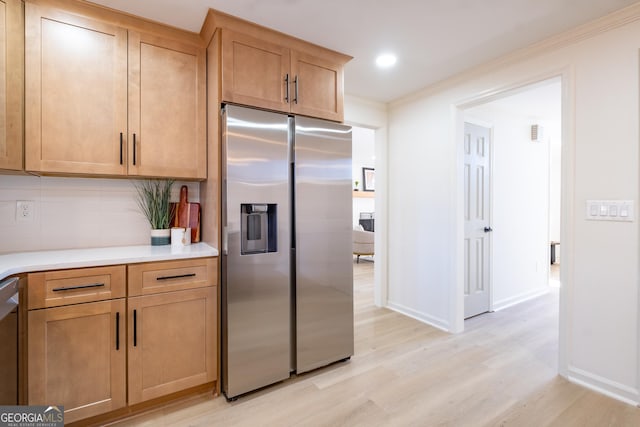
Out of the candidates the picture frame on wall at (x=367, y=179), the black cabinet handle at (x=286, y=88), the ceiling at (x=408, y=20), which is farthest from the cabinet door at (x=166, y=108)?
the picture frame on wall at (x=367, y=179)

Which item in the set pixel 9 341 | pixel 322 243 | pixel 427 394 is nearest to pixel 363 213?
pixel 322 243

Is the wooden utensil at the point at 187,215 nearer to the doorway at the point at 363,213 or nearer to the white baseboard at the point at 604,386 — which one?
the doorway at the point at 363,213

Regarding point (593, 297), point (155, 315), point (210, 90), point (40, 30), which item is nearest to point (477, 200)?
point (593, 297)

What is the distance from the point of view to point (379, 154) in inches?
144

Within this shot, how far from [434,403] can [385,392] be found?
0.30m

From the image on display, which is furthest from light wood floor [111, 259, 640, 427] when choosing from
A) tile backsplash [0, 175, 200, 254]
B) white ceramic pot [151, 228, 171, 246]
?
tile backsplash [0, 175, 200, 254]

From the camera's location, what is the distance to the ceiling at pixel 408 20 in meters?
1.82

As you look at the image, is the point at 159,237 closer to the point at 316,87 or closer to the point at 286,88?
the point at 286,88

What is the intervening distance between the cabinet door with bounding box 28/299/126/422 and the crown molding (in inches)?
125

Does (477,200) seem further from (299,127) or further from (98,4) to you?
(98,4)

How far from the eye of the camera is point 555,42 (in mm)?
2170

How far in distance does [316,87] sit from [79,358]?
2.21m

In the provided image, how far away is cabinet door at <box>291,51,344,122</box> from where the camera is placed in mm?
2182

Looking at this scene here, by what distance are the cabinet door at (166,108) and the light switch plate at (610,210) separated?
2.63 m
